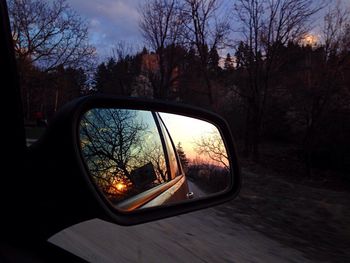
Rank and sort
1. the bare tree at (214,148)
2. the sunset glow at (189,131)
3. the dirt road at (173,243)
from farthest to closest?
the dirt road at (173,243) < the bare tree at (214,148) < the sunset glow at (189,131)

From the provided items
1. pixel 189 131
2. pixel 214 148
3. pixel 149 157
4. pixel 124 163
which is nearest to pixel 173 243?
pixel 214 148

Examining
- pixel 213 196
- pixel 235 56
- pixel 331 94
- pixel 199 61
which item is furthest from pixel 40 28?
pixel 213 196

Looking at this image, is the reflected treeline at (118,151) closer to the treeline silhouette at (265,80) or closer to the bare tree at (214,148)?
the bare tree at (214,148)

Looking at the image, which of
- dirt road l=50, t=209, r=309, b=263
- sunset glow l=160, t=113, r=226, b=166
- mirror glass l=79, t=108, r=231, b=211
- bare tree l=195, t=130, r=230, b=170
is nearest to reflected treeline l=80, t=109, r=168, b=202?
mirror glass l=79, t=108, r=231, b=211

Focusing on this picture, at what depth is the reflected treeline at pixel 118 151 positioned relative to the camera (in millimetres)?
1427

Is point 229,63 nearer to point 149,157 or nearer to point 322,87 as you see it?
point 322,87

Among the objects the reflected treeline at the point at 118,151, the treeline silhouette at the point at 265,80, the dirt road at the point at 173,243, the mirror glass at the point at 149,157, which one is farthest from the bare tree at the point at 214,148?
the treeline silhouette at the point at 265,80

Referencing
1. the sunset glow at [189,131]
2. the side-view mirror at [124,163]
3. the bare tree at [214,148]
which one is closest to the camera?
the side-view mirror at [124,163]

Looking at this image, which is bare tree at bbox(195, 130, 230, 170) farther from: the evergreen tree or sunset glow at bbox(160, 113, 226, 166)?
the evergreen tree

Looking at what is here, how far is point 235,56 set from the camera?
967 inches

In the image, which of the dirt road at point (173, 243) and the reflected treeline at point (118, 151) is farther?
the dirt road at point (173, 243)

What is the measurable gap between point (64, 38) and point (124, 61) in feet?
46.2

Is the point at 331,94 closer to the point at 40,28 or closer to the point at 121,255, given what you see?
the point at 40,28

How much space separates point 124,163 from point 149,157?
0.78 ft
